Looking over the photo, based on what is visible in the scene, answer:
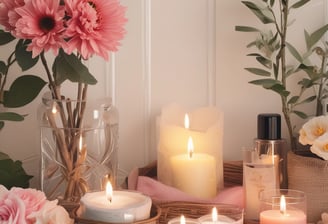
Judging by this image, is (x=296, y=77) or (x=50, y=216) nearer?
(x=50, y=216)

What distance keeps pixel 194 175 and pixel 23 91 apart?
35 centimetres

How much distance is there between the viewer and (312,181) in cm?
101

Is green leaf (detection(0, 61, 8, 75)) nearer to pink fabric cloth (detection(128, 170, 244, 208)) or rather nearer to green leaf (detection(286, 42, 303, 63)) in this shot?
pink fabric cloth (detection(128, 170, 244, 208))

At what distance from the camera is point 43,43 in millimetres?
950

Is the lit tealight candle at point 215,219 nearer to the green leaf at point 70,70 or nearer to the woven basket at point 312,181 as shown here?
the woven basket at point 312,181

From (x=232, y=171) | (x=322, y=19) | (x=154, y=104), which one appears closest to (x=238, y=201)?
(x=232, y=171)

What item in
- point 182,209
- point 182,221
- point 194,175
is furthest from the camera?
point 194,175

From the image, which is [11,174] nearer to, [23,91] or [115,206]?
[23,91]

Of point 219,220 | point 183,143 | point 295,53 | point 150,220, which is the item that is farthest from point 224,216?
point 295,53

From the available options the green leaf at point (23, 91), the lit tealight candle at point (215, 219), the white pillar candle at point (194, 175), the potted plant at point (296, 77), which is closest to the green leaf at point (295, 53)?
the potted plant at point (296, 77)

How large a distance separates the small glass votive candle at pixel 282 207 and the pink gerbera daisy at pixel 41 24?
0.40m

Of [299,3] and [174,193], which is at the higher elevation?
[299,3]

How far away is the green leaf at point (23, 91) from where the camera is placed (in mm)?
1119

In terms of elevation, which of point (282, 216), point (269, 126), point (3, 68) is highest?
point (3, 68)
